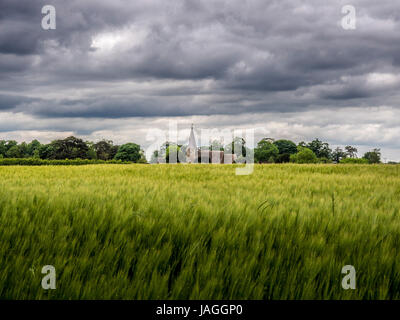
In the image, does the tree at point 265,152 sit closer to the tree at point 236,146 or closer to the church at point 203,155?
the tree at point 236,146

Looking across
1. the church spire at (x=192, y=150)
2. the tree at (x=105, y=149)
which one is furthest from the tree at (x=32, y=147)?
the church spire at (x=192, y=150)

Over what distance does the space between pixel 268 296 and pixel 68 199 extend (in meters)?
3.11

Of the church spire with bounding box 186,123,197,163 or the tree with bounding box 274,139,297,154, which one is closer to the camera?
the church spire with bounding box 186,123,197,163

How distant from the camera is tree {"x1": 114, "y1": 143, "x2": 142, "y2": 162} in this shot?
114 meters

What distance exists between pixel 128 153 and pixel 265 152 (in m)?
59.3

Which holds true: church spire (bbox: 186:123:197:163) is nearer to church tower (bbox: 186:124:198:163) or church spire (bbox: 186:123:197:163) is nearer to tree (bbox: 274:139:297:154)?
church tower (bbox: 186:124:198:163)

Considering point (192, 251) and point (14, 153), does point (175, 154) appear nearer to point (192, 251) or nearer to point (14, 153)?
point (14, 153)

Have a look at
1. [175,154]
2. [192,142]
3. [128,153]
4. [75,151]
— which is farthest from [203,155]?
[128,153]

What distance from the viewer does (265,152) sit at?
12950cm

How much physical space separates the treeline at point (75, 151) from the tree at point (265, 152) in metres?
51.0

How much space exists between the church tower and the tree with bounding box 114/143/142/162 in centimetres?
3343

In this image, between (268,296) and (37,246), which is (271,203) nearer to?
(268,296)

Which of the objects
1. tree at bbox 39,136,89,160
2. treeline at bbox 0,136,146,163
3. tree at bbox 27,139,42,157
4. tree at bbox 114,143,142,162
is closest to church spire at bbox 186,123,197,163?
treeline at bbox 0,136,146,163

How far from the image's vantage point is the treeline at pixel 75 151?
8156 centimetres
